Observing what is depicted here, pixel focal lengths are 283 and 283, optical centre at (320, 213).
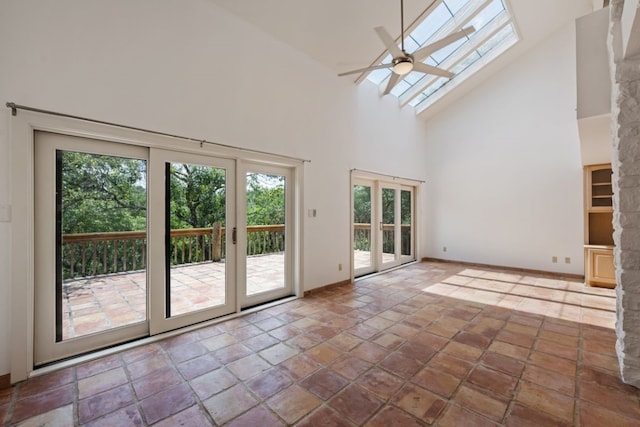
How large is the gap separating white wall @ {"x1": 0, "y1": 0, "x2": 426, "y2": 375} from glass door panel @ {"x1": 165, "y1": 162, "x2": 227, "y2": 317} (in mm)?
476

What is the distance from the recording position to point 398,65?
3088 mm

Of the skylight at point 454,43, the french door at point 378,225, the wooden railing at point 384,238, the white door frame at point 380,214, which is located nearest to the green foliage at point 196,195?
the white door frame at point 380,214

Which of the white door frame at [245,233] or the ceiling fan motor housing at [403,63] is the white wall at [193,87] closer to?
the white door frame at [245,233]

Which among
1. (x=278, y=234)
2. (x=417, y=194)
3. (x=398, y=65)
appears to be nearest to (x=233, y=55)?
(x=398, y=65)

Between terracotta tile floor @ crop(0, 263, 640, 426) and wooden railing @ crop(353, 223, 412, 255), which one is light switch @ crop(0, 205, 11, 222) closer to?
terracotta tile floor @ crop(0, 263, 640, 426)

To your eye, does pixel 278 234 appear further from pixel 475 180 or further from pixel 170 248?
pixel 475 180

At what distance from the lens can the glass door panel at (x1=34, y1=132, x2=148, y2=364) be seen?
7.83 ft

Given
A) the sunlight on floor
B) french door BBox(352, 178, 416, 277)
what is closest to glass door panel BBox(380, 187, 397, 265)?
french door BBox(352, 178, 416, 277)

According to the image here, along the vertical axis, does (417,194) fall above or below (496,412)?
above

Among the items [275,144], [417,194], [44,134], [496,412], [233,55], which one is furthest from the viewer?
[417,194]

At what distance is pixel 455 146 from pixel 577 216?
273cm

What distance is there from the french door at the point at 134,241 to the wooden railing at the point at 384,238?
2298mm

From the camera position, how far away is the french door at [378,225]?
5.58 metres

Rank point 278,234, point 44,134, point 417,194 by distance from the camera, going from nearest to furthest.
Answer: point 44,134, point 278,234, point 417,194
